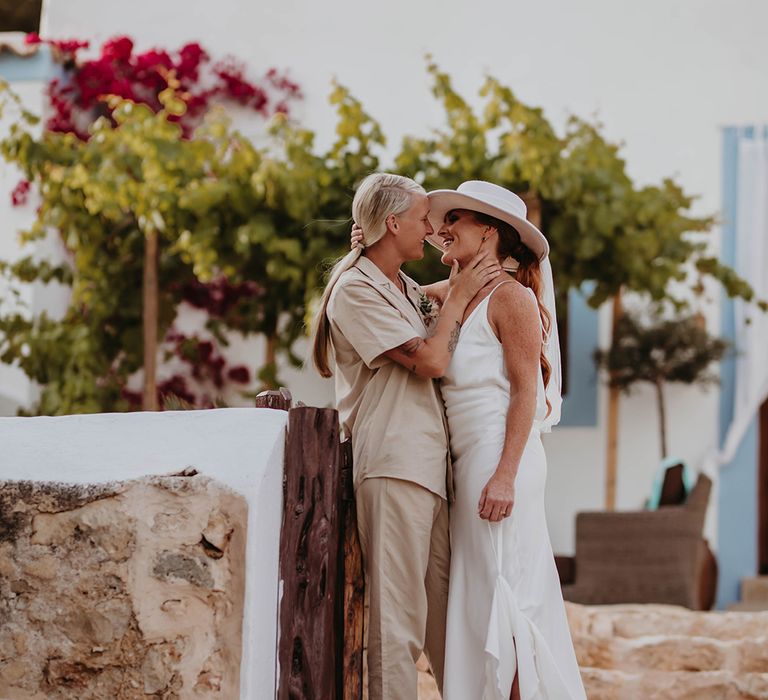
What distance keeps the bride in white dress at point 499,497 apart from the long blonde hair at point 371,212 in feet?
0.40

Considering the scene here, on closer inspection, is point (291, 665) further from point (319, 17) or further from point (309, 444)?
point (319, 17)

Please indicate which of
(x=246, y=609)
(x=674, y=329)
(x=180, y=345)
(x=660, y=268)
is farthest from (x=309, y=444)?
(x=674, y=329)

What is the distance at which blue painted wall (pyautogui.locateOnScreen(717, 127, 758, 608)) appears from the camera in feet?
31.4

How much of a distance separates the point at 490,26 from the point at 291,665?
300 inches

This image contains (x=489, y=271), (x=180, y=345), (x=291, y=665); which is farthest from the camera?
(x=180, y=345)

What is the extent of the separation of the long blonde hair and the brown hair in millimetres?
301

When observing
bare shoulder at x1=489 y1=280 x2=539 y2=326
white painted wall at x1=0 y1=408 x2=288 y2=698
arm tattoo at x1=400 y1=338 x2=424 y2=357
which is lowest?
white painted wall at x1=0 y1=408 x2=288 y2=698

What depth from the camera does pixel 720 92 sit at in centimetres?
968

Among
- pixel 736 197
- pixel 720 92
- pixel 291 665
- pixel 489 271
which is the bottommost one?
pixel 291 665

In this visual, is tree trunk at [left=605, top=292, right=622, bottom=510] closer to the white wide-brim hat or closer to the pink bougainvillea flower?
the pink bougainvillea flower

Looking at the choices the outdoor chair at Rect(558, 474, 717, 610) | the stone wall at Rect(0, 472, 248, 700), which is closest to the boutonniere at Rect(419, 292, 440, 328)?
the stone wall at Rect(0, 472, 248, 700)

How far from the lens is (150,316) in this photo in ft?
25.3

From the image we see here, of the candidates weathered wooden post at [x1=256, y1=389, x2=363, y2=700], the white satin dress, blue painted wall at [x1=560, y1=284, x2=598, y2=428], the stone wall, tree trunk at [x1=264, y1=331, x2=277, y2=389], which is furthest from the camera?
blue painted wall at [x1=560, y1=284, x2=598, y2=428]

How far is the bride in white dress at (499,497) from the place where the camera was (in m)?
3.40
